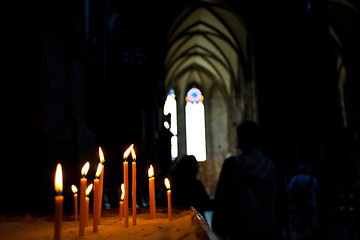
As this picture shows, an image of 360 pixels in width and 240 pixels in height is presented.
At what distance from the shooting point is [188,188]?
2699mm

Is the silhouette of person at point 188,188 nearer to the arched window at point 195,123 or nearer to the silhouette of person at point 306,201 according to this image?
the silhouette of person at point 306,201

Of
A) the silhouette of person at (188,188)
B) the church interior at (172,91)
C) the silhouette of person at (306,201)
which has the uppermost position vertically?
the church interior at (172,91)

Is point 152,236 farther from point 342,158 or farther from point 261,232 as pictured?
point 342,158

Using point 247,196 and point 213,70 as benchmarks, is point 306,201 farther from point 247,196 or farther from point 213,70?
point 213,70

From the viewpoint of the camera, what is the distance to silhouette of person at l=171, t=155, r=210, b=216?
269 centimetres

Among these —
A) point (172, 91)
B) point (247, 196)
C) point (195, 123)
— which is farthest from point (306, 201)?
point (195, 123)

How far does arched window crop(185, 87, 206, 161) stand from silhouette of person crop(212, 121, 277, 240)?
777 inches

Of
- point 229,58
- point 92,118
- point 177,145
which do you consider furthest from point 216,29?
point 92,118

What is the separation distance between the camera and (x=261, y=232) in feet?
6.10

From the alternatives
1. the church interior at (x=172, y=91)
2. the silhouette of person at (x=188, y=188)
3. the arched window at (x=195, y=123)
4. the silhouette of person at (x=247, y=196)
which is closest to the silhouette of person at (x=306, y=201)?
the church interior at (x=172, y=91)

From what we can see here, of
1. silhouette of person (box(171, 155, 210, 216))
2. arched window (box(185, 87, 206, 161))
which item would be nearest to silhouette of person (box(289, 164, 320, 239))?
silhouette of person (box(171, 155, 210, 216))

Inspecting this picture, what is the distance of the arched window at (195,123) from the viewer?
21.9 meters

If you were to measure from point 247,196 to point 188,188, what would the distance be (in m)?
0.85

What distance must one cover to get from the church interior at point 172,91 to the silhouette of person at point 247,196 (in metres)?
0.94
